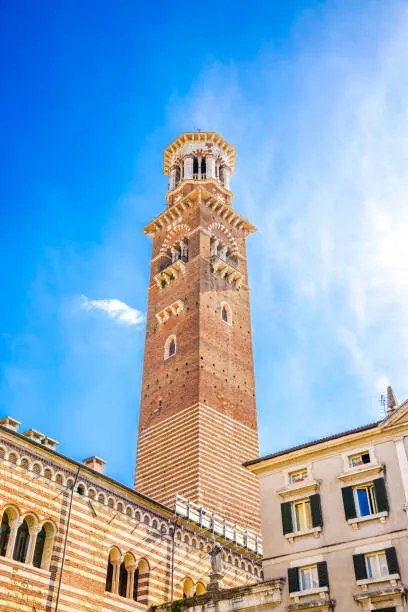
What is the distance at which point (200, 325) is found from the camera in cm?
3881

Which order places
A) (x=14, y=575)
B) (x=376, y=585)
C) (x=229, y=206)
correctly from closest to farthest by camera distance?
(x=376, y=585) < (x=14, y=575) < (x=229, y=206)

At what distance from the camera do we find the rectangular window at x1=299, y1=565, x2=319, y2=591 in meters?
18.4

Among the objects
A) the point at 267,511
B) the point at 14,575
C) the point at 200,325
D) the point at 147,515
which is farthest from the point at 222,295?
the point at 14,575

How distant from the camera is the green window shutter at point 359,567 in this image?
17.5 m

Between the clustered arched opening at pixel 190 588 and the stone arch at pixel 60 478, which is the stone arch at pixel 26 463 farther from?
the clustered arched opening at pixel 190 588

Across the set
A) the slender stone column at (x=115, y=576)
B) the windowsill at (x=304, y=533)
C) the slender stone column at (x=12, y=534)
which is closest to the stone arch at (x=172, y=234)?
the slender stone column at (x=115, y=576)

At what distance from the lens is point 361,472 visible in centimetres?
1909

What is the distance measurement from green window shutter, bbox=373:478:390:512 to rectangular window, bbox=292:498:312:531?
216 cm

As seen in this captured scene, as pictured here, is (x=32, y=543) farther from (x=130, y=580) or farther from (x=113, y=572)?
(x=130, y=580)

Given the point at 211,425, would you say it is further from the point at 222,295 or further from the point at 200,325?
the point at 222,295

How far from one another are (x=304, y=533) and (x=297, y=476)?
6.49 feet

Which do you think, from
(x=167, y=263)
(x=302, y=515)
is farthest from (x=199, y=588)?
(x=167, y=263)

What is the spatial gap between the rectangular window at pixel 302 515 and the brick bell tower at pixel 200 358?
40.6 feet

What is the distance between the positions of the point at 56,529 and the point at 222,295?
23485mm
